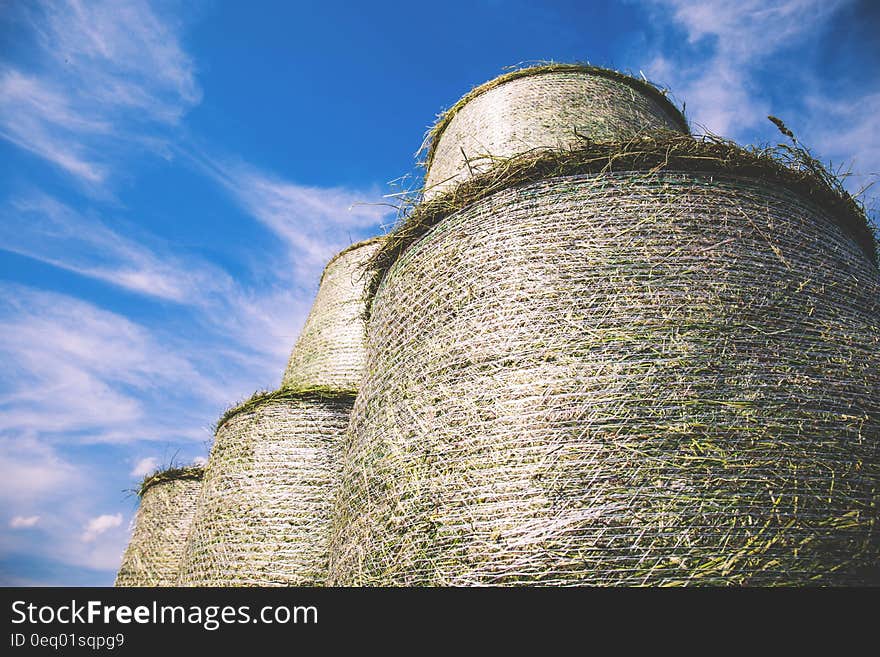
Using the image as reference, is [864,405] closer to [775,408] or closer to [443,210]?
[775,408]

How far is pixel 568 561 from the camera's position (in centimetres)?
150

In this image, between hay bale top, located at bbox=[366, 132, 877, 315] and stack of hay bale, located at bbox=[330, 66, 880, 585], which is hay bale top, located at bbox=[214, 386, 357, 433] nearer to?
stack of hay bale, located at bbox=[330, 66, 880, 585]

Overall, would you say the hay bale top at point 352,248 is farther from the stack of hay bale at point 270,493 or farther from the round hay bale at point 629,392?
the round hay bale at point 629,392

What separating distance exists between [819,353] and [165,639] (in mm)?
2010

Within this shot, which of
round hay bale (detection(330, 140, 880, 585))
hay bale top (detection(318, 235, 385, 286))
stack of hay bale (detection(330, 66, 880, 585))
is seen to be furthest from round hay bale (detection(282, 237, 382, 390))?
round hay bale (detection(330, 140, 880, 585))

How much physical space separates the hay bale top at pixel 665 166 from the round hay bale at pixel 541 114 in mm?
646

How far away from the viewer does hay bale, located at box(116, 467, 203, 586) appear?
422cm

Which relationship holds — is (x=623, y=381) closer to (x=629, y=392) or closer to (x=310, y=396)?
(x=629, y=392)

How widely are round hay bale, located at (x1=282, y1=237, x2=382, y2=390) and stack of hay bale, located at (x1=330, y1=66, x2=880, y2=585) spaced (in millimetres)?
1779

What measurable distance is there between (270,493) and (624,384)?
2.21 metres

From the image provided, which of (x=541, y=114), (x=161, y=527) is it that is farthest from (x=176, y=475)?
(x=541, y=114)

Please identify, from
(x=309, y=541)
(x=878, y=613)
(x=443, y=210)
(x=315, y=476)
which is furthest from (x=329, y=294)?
(x=878, y=613)

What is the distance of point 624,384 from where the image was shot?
1.66 m

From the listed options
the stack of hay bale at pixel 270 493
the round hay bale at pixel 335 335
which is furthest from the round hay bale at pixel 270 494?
the round hay bale at pixel 335 335
